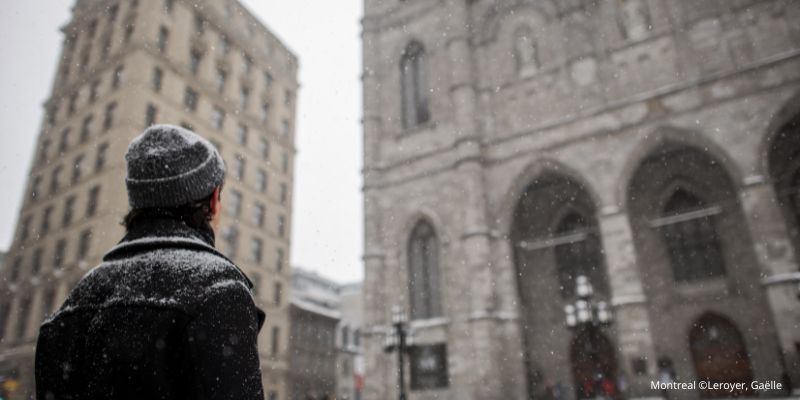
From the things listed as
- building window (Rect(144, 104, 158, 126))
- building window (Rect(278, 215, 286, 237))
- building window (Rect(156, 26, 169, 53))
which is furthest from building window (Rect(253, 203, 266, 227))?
building window (Rect(156, 26, 169, 53))

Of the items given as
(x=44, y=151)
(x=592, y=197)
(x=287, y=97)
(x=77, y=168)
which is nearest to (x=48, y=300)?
(x=77, y=168)

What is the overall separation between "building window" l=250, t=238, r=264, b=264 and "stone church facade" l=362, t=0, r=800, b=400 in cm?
1106

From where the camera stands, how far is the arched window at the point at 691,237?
1764 cm

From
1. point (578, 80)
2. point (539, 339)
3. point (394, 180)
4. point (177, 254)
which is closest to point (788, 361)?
point (539, 339)

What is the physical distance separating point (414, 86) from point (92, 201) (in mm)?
16332

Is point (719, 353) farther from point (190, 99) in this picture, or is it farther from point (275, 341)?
point (190, 99)

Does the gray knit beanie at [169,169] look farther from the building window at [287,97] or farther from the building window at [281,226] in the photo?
the building window at [287,97]

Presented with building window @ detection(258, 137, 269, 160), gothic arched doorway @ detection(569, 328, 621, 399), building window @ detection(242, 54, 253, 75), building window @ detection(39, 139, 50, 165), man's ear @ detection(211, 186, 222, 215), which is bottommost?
gothic arched doorway @ detection(569, 328, 621, 399)

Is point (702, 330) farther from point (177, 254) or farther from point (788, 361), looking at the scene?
point (177, 254)

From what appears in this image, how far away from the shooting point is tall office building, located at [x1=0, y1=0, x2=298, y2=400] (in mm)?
25078

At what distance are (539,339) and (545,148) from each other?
695 centimetres

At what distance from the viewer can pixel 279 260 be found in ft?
105

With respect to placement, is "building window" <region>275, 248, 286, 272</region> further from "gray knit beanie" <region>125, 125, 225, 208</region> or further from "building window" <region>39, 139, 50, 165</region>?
"gray knit beanie" <region>125, 125, 225, 208</region>

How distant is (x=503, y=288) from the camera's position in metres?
18.3
